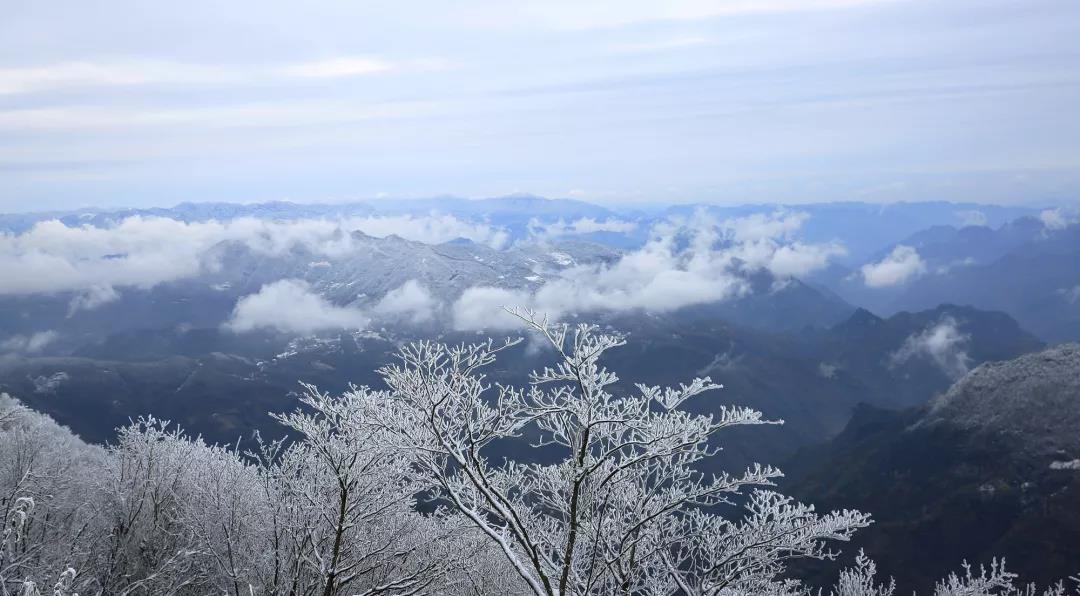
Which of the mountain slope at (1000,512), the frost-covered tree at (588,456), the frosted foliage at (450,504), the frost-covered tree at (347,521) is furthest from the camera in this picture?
the mountain slope at (1000,512)

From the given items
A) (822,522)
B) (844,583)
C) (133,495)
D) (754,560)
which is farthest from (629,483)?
(133,495)

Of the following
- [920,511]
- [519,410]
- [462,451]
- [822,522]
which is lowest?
[920,511]

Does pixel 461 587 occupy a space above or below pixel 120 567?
below

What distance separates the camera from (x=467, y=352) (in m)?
16.2

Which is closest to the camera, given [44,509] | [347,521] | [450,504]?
[347,521]

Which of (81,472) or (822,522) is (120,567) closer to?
(81,472)

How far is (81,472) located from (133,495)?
16152mm

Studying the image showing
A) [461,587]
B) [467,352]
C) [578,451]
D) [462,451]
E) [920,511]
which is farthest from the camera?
[920,511]

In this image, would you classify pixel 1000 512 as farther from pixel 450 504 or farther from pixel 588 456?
pixel 588 456

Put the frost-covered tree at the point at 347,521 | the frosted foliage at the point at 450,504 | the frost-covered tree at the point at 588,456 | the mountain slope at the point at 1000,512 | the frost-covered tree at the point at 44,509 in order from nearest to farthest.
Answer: the frost-covered tree at the point at 588,456
the frosted foliage at the point at 450,504
the frost-covered tree at the point at 347,521
the frost-covered tree at the point at 44,509
the mountain slope at the point at 1000,512

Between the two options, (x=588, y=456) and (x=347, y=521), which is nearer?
(x=588, y=456)

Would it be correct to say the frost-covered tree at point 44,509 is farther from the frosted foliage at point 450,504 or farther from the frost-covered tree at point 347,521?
the frost-covered tree at point 347,521

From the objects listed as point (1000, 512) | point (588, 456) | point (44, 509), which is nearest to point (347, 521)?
point (588, 456)

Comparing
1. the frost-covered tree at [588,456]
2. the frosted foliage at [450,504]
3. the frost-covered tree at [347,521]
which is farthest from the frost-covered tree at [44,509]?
the frost-covered tree at [588,456]
